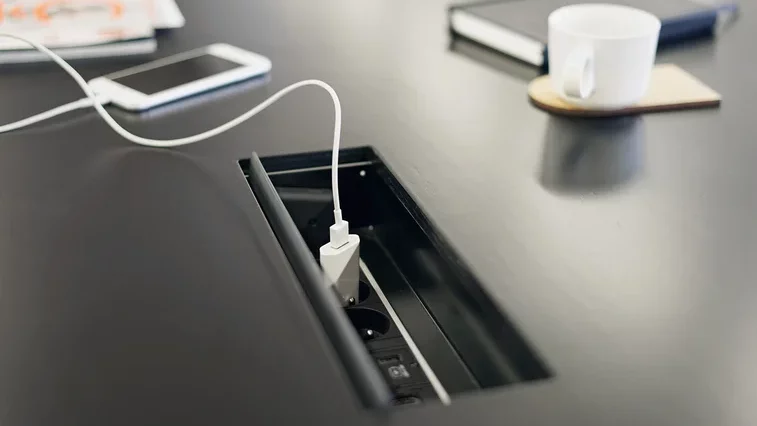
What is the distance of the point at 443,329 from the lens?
2.05 feet

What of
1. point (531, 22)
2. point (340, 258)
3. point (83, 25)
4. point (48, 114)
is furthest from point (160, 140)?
point (531, 22)

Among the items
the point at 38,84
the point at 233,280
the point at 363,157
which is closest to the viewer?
the point at 233,280

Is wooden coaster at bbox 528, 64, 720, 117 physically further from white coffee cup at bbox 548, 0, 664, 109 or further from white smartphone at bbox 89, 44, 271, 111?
white smartphone at bbox 89, 44, 271, 111

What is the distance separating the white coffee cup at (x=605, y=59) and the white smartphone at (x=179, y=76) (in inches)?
12.8

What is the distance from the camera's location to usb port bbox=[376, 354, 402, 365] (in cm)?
60

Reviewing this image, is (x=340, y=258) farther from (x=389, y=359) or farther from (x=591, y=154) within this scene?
(x=591, y=154)

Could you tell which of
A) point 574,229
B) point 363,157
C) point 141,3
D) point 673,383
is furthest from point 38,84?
point 673,383

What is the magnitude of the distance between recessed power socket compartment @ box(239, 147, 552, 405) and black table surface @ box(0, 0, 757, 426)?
0.01 m

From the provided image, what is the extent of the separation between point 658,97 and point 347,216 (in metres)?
0.35

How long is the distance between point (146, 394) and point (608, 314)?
29 cm

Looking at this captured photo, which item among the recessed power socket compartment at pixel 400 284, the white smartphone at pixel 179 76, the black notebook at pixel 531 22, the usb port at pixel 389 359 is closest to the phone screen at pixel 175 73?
the white smartphone at pixel 179 76

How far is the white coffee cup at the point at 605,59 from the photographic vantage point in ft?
2.60

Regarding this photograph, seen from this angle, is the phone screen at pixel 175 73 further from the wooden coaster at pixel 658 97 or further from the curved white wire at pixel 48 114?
the wooden coaster at pixel 658 97

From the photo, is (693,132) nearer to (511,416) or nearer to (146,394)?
(511,416)
